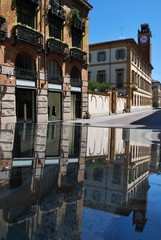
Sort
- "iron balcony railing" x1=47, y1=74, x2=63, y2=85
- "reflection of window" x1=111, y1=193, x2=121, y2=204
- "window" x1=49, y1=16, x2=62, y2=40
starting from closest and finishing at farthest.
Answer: "reflection of window" x1=111, y1=193, x2=121, y2=204 → "iron balcony railing" x1=47, y1=74, x2=63, y2=85 → "window" x1=49, y1=16, x2=62, y2=40

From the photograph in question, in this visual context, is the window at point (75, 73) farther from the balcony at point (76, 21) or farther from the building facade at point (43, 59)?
the balcony at point (76, 21)

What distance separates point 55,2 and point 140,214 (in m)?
24.7

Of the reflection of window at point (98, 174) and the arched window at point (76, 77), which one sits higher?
the arched window at point (76, 77)

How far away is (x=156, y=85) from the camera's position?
120 metres

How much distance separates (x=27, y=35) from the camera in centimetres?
2112

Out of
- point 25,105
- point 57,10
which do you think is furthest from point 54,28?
point 25,105

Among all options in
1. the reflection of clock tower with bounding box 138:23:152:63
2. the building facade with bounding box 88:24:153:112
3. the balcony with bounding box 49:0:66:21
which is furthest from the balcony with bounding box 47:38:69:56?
the reflection of clock tower with bounding box 138:23:152:63

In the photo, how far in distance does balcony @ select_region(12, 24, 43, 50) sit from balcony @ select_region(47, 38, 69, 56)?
3.27 feet

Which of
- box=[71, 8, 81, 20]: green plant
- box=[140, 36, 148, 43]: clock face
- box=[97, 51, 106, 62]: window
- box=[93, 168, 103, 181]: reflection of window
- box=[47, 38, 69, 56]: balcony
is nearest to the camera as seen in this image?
Result: box=[93, 168, 103, 181]: reflection of window

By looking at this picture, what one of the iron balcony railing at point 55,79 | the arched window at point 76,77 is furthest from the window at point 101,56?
the iron balcony railing at point 55,79

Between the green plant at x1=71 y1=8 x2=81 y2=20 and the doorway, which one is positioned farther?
the green plant at x1=71 y1=8 x2=81 y2=20

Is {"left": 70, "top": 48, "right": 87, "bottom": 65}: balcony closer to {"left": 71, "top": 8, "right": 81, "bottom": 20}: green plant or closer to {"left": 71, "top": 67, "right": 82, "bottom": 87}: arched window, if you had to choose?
{"left": 71, "top": 67, "right": 82, "bottom": 87}: arched window

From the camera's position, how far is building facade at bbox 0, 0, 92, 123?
20062mm

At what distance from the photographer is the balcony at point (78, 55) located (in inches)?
1069
